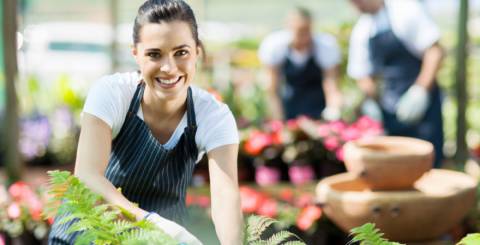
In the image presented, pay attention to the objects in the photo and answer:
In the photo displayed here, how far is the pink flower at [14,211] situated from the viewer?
12.6 ft

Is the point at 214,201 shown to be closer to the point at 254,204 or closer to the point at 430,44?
the point at 254,204

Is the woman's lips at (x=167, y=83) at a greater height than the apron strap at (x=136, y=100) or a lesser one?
greater

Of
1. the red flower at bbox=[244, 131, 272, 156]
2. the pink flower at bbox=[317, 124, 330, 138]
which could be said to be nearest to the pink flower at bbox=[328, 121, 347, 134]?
the pink flower at bbox=[317, 124, 330, 138]

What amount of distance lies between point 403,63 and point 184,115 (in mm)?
3091

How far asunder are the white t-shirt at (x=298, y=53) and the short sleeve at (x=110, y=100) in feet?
13.0

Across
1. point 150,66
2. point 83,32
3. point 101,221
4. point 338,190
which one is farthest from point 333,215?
point 83,32

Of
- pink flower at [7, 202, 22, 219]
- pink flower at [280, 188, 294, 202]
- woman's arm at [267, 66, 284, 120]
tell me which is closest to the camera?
pink flower at [7, 202, 22, 219]

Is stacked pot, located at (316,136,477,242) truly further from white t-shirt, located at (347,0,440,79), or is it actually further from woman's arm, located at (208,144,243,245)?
white t-shirt, located at (347,0,440,79)

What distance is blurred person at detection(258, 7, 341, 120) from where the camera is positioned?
5.67 m

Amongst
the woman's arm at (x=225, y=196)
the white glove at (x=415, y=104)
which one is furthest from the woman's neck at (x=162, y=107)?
the white glove at (x=415, y=104)

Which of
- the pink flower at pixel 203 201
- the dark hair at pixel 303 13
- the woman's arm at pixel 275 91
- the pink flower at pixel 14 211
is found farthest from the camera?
the woman's arm at pixel 275 91

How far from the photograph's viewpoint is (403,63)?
188 inches

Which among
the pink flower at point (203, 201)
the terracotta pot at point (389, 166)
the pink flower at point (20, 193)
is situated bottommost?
the pink flower at point (203, 201)

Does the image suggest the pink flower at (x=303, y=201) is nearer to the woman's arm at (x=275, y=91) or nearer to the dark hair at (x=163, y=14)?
the woman's arm at (x=275, y=91)
